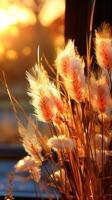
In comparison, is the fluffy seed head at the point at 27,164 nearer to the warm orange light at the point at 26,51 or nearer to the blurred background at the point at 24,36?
the blurred background at the point at 24,36

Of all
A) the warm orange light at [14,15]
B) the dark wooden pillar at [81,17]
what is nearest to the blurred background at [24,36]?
the warm orange light at [14,15]

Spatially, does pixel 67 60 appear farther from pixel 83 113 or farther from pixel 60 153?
pixel 60 153

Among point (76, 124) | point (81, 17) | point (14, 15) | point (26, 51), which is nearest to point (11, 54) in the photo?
point (26, 51)

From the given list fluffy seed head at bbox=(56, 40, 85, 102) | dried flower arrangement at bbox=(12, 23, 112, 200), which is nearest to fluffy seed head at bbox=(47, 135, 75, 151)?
dried flower arrangement at bbox=(12, 23, 112, 200)

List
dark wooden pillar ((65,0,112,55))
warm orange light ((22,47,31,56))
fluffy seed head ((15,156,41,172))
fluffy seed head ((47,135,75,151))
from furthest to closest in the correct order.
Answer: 1. warm orange light ((22,47,31,56))
2. dark wooden pillar ((65,0,112,55))
3. fluffy seed head ((15,156,41,172))
4. fluffy seed head ((47,135,75,151))

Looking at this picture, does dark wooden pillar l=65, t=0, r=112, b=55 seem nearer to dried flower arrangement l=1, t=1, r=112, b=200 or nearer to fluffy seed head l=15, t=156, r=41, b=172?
dried flower arrangement l=1, t=1, r=112, b=200

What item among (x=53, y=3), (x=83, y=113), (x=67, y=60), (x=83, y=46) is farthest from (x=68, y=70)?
(x=53, y=3)
